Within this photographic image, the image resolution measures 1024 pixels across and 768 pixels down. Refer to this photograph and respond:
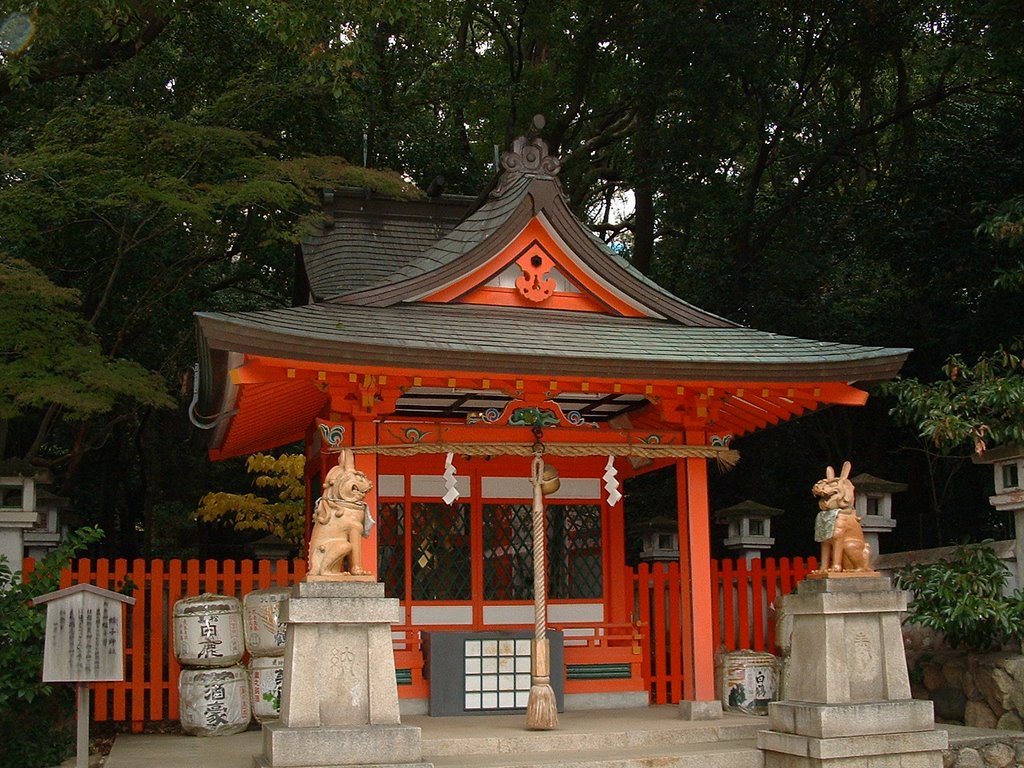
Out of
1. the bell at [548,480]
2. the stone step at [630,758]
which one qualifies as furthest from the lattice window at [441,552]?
the stone step at [630,758]

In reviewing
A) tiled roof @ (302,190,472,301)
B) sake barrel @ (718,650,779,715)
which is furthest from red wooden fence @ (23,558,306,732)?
sake barrel @ (718,650,779,715)

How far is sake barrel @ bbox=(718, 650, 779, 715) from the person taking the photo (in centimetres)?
1071

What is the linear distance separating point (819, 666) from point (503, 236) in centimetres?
463

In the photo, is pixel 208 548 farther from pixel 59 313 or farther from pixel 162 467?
pixel 59 313

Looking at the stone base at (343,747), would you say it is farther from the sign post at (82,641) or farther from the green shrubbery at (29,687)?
the green shrubbery at (29,687)

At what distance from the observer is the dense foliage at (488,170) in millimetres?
12484

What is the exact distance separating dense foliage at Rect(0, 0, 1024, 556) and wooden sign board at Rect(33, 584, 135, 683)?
9.35 feet

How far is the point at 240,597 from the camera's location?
10797mm

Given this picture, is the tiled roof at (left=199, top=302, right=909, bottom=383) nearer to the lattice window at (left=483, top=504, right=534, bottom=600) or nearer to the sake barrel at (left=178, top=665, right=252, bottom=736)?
the lattice window at (left=483, top=504, right=534, bottom=600)

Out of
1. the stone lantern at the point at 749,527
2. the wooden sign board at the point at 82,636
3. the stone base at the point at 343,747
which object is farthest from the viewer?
the stone lantern at the point at 749,527

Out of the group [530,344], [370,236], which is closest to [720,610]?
[530,344]

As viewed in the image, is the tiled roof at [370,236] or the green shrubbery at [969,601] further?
the tiled roof at [370,236]

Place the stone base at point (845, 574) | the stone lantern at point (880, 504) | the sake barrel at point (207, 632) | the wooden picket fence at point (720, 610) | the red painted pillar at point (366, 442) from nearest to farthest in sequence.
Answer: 1. the stone base at point (845, 574)
2. the red painted pillar at point (366, 442)
3. the sake barrel at point (207, 632)
4. the wooden picket fence at point (720, 610)
5. the stone lantern at point (880, 504)

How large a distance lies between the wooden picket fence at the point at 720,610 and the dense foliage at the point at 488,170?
3686mm
